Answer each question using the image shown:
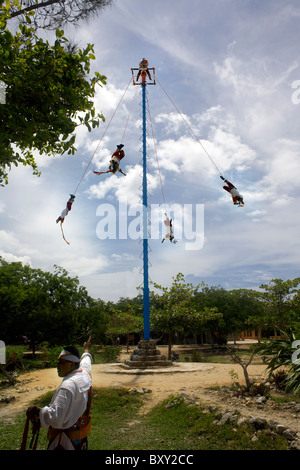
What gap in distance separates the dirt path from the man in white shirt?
4215 millimetres

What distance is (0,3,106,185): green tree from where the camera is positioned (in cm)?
510

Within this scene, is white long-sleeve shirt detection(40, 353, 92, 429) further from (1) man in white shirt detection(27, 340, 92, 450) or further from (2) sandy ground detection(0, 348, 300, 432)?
(2) sandy ground detection(0, 348, 300, 432)

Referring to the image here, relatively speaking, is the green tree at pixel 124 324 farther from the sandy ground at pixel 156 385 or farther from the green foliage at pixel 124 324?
the sandy ground at pixel 156 385

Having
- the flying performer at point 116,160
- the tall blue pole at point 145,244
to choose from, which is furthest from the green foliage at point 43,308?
the flying performer at point 116,160

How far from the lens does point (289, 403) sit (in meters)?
6.86

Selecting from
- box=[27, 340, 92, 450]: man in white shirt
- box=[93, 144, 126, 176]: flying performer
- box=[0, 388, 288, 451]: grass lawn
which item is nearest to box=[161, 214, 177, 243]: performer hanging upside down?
box=[93, 144, 126, 176]: flying performer

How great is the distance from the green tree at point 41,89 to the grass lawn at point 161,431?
5573mm

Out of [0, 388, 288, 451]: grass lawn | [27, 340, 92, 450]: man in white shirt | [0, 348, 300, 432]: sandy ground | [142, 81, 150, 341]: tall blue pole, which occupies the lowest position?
[0, 348, 300, 432]: sandy ground

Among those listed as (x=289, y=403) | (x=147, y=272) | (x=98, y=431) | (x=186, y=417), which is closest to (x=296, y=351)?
(x=289, y=403)

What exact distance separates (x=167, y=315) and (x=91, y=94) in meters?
15.9

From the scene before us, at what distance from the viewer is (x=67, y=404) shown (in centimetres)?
299

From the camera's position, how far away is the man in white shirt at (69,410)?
2.93 meters

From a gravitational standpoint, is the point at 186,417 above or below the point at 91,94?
below
